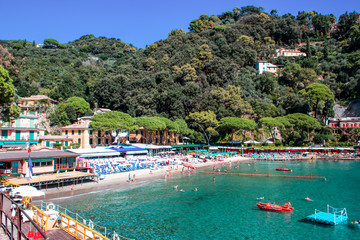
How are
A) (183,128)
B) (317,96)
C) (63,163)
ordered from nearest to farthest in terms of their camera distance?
(63,163)
(183,128)
(317,96)

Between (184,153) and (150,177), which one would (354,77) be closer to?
(184,153)

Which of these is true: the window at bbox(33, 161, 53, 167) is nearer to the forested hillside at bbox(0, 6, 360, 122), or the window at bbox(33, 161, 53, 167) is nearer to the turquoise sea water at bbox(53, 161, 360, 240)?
the turquoise sea water at bbox(53, 161, 360, 240)

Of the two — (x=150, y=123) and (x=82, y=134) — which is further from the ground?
(x=150, y=123)

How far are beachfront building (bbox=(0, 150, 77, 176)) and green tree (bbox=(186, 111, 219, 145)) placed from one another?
1680 inches

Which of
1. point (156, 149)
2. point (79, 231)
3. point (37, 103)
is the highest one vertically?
point (37, 103)

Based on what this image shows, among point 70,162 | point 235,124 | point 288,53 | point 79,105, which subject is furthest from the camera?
point 288,53

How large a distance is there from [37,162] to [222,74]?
7298 cm

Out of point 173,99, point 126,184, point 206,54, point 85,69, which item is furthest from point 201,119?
point 85,69

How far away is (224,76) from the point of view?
95312mm

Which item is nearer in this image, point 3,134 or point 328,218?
point 328,218

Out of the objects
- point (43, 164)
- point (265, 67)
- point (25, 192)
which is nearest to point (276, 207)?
point (25, 192)

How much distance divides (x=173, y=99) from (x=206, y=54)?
91.8 feet

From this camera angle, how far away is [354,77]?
9600 centimetres

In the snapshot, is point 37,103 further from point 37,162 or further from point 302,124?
point 302,124
